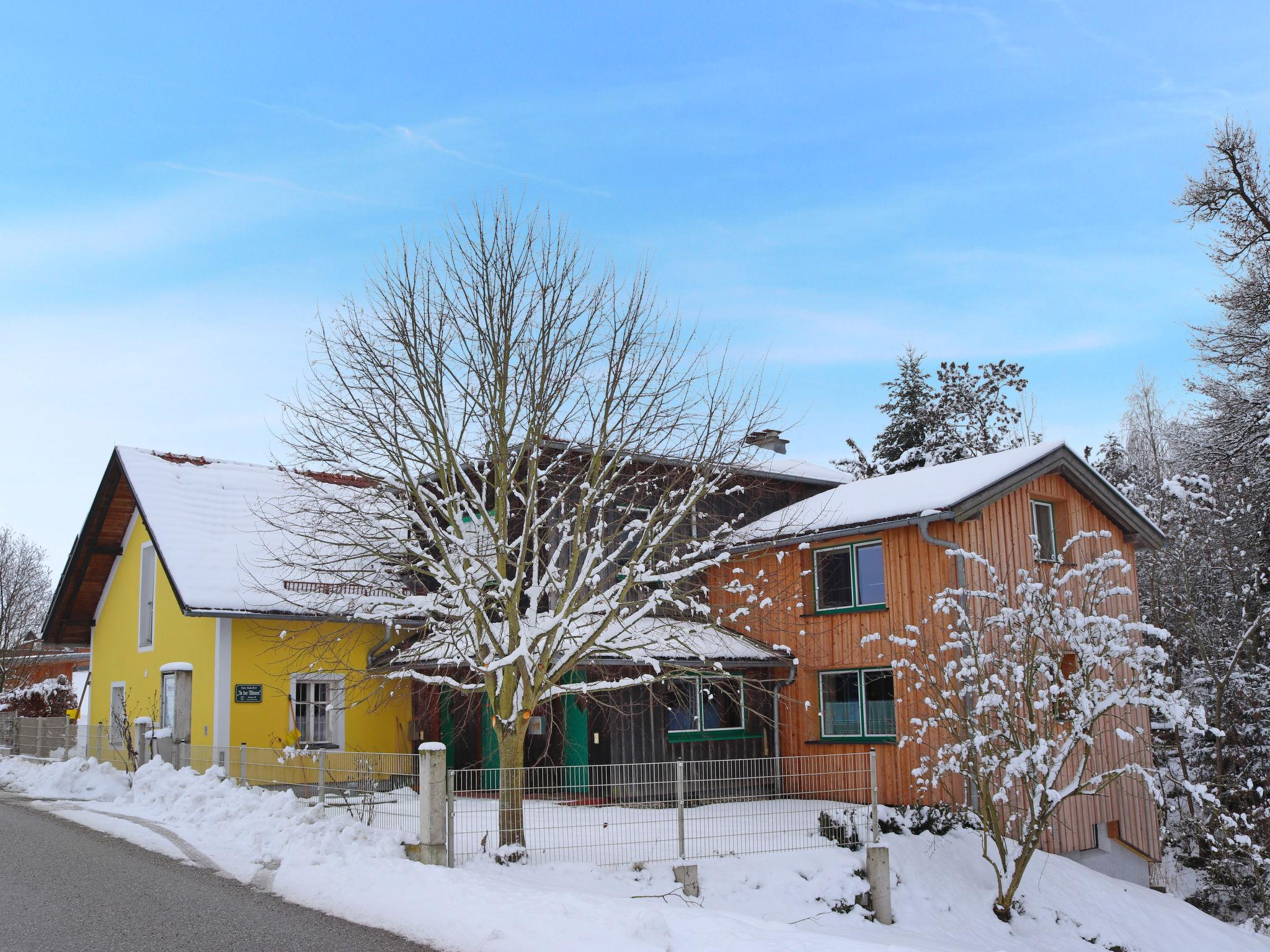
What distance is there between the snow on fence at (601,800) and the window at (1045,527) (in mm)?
5247

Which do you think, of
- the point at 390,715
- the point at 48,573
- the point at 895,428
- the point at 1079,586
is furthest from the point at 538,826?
the point at 48,573

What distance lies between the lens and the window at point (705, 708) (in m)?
18.9

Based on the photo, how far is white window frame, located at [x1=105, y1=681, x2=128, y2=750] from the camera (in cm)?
2195

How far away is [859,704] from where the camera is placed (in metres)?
19.0

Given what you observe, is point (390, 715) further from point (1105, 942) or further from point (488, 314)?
point (1105, 942)

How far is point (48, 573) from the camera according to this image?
62875mm

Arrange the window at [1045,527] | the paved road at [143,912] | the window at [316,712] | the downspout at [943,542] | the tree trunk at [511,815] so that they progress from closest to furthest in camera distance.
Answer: the paved road at [143,912]
the tree trunk at [511,815]
the downspout at [943,542]
the window at [1045,527]
the window at [316,712]

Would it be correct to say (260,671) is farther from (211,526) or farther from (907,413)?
(907,413)

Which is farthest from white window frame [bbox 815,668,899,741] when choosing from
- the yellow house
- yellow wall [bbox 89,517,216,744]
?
yellow wall [bbox 89,517,216,744]

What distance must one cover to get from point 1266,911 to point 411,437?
1682 cm

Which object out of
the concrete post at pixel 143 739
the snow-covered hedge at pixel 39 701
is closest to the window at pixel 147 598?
the concrete post at pixel 143 739

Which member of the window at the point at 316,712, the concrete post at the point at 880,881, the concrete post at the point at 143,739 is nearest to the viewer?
the concrete post at the point at 880,881

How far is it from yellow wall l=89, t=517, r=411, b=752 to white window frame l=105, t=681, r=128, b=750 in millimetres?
239

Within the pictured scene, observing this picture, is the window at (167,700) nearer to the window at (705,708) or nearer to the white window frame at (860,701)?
the window at (705,708)
